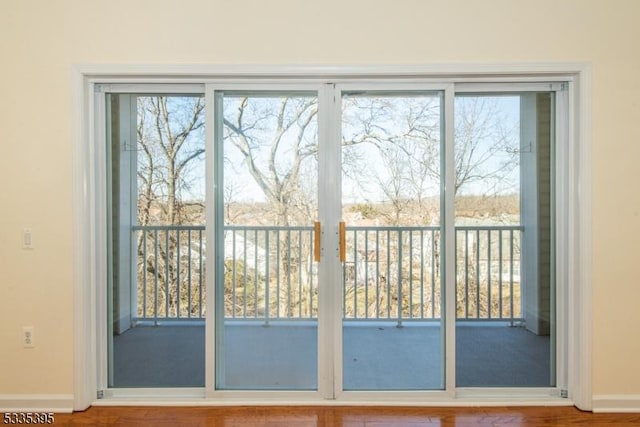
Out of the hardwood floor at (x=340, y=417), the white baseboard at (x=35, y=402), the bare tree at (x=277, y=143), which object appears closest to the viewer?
the hardwood floor at (x=340, y=417)

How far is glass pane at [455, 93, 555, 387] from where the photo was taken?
232 centimetres

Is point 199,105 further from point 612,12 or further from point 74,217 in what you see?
point 612,12

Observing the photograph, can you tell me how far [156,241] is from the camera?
2363mm

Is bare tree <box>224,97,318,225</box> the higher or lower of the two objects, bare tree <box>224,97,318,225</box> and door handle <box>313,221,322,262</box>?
the higher

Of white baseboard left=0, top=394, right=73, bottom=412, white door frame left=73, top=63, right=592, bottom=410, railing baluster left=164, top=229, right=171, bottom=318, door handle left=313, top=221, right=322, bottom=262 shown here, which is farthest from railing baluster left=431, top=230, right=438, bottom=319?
white baseboard left=0, top=394, right=73, bottom=412

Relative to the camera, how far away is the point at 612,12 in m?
2.19

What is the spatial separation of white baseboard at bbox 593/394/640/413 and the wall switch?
357 centimetres

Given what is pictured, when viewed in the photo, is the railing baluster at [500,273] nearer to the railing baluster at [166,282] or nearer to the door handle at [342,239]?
the door handle at [342,239]

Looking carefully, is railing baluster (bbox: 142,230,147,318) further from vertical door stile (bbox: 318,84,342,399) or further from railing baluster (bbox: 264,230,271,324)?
vertical door stile (bbox: 318,84,342,399)

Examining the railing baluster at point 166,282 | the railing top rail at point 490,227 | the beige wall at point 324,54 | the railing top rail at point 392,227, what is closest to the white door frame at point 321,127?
the beige wall at point 324,54

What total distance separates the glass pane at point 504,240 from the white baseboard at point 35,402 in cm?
246

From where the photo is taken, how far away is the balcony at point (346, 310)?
2.33 meters

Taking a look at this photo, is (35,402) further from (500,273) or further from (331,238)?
(500,273)

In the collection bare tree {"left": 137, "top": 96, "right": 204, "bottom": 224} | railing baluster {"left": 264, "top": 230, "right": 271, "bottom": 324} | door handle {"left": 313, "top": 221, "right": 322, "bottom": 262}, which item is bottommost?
railing baluster {"left": 264, "top": 230, "right": 271, "bottom": 324}
